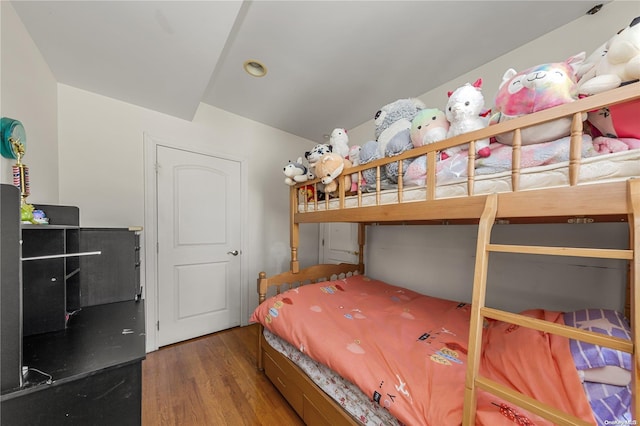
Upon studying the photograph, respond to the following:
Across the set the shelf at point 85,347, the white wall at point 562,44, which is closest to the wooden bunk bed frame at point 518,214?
the shelf at point 85,347

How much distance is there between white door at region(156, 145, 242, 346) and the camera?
7.26 ft

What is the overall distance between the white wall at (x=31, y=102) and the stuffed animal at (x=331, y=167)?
63.7 inches

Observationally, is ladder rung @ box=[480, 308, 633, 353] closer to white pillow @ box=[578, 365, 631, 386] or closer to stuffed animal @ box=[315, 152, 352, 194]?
white pillow @ box=[578, 365, 631, 386]

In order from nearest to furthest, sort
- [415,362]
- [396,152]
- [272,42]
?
[415,362] < [396,152] < [272,42]

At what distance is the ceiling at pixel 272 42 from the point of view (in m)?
1.20

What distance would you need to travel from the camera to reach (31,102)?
51.6 inches

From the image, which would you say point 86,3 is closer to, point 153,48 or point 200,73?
point 153,48

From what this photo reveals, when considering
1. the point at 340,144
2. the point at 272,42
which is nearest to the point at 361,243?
the point at 340,144

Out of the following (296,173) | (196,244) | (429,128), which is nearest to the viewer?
(429,128)

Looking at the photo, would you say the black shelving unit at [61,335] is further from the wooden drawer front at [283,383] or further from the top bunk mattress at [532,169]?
the top bunk mattress at [532,169]

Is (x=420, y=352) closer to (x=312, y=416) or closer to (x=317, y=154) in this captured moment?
(x=312, y=416)

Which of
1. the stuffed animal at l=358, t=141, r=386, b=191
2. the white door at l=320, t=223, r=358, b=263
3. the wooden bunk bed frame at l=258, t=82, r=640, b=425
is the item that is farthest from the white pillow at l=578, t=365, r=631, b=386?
the white door at l=320, t=223, r=358, b=263

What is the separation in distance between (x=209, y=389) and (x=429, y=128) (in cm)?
230

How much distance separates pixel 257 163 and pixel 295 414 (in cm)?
244
